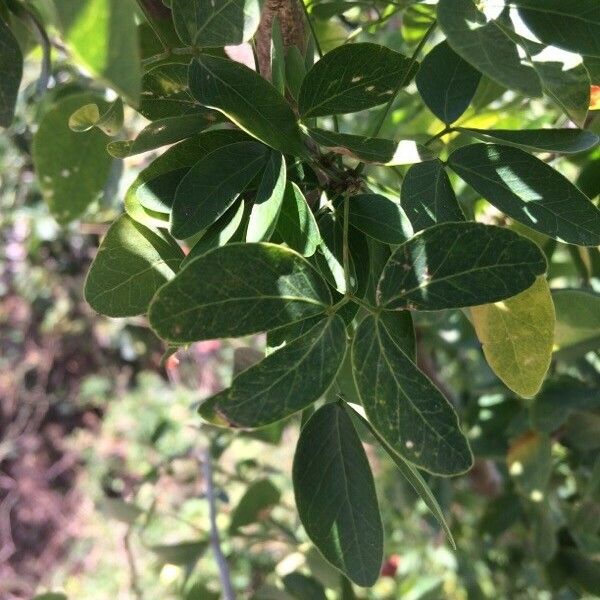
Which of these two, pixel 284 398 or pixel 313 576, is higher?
pixel 284 398

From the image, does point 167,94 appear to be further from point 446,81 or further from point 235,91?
point 446,81

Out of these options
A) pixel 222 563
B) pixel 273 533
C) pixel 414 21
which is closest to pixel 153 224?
pixel 414 21

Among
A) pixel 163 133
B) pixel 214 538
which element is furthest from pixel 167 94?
→ pixel 214 538

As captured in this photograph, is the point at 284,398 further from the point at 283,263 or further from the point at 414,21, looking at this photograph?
the point at 414,21

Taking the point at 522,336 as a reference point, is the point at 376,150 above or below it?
above

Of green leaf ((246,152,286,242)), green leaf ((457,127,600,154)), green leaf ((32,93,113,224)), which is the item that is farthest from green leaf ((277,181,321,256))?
green leaf ((32,93,113,224))

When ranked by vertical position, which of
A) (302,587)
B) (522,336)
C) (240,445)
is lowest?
(240,445)

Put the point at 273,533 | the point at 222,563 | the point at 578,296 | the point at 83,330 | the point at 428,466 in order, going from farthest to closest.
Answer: the point at 83,330 < the point at 273,533 < the point at 222,563 < the point at 578,296 < the point at 428,466

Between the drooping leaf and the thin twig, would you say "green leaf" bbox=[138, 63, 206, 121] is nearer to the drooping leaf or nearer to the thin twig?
the drooping leaf
